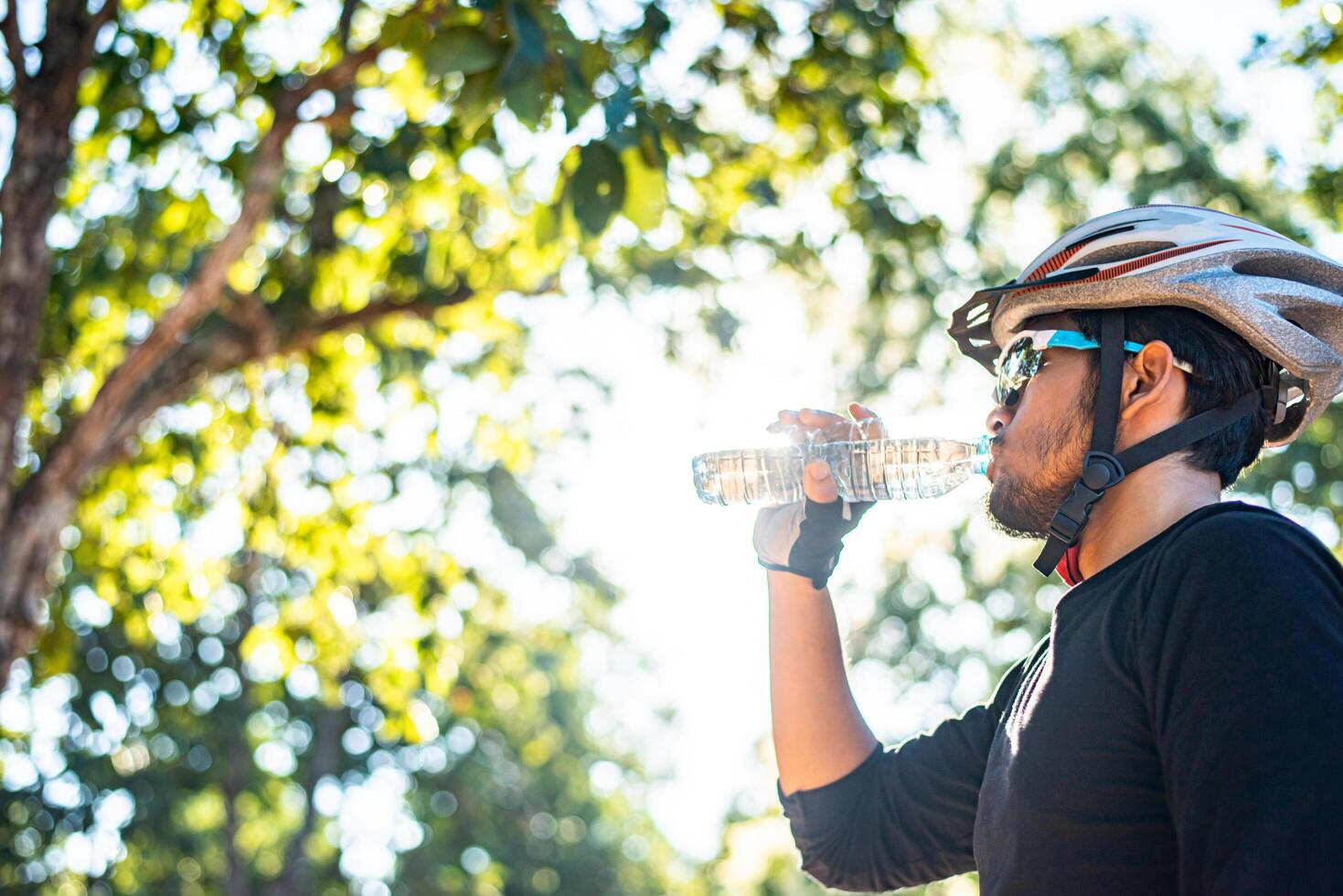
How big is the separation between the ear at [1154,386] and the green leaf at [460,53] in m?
2.12

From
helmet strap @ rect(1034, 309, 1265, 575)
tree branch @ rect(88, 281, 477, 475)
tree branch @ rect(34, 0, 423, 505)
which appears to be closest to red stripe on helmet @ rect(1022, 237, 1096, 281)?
helmet strap @ rect(1034, 309, 1265, 575)

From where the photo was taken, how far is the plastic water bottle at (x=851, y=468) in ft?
9.71

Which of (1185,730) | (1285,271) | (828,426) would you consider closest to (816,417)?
(828,426)

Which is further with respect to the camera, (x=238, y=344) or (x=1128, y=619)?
(x=238, y=344)

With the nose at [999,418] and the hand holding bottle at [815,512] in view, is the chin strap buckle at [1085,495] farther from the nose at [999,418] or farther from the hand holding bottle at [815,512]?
the hand holding bottle at [815,512]

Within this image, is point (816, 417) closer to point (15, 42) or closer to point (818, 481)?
point (818, 481)

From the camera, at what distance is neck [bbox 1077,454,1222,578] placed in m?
2.31

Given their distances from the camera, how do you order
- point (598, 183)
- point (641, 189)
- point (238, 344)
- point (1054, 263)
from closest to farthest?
point (1054, 263) → point (598, 183) → point (641, 189) → point (238, 344)

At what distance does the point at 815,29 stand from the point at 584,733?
2324 cm

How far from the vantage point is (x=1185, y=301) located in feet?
7.86

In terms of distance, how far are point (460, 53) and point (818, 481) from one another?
1.76 meters

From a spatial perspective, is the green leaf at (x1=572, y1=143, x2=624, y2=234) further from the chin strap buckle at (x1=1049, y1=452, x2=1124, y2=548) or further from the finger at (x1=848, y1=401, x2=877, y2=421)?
the chin strap buckle at (x1=1049, y1=452, x2=1124, y2=548)

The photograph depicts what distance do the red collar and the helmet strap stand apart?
122 millimetres

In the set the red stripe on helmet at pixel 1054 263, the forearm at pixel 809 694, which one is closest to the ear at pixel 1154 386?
the red stripe on helmet at pixel 1054 263
